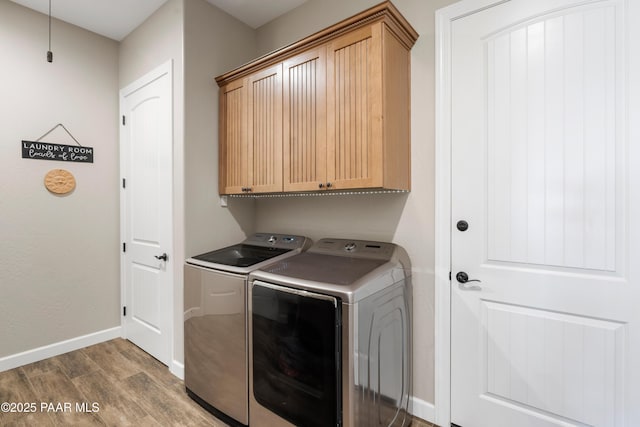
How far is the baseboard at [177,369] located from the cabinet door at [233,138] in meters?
1.36

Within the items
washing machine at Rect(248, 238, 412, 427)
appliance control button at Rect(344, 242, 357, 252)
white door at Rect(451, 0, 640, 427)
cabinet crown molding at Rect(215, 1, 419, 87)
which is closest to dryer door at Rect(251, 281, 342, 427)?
washing machine at Rect(248, 238, 412, 427)

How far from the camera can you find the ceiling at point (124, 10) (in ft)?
7.56

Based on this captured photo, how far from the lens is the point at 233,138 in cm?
227

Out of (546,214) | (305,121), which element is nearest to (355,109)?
(305,121)

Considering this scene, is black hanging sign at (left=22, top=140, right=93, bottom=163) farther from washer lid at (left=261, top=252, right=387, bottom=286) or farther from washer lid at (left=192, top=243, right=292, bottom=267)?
washer lid at (left=261, top=252, right=387, bottom=286)

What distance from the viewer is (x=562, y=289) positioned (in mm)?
1388

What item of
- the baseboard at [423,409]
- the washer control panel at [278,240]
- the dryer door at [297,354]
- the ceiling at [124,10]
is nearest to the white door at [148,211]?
the ceiling at [124,10]

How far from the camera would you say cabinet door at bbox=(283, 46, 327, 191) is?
69.0 inches

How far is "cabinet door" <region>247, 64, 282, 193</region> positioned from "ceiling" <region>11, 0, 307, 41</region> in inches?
27.8

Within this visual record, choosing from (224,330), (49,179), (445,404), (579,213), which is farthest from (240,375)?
(49,179)

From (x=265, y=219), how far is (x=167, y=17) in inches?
69.0

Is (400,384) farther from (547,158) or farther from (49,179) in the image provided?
(49,179)

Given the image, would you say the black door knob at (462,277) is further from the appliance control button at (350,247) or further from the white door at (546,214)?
the appliance control button at (350,247)

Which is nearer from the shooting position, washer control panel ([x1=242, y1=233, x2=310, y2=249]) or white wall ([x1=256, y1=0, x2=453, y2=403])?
white wall ([x1=256, y1=0, x2=453, y2=403])
